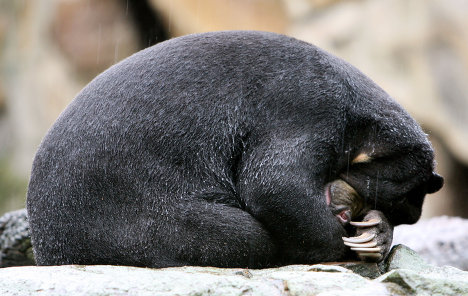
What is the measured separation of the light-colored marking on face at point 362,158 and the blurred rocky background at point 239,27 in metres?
7.40

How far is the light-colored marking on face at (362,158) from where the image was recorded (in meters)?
4.97

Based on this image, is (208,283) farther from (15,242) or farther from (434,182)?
(15,242)

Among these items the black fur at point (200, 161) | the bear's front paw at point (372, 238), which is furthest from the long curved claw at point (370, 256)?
the black fur at point (200, 161)

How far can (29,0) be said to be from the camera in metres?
15.2

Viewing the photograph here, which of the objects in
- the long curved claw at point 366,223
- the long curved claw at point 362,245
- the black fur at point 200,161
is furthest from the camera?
the long curved claw at point 366,223

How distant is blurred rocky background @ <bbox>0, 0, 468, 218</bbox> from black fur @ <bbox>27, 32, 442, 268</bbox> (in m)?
7.67

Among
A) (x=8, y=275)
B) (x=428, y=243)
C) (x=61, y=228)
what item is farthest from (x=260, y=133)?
(x=428, y=243)

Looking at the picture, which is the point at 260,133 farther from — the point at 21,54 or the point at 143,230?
the point at 21,54

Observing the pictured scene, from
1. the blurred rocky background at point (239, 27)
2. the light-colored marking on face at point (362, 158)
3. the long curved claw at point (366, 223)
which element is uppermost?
the blurred rocky background at point (239, 27)

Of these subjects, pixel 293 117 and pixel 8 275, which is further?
pixel 293 117

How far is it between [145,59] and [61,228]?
1223mm

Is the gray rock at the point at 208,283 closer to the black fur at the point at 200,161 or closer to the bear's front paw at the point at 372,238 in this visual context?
the black fur at the point at 200,161

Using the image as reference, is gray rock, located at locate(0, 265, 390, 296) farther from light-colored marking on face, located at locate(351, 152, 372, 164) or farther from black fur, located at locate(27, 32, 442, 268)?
light-colored marking on face, located at locate(351, 152, 372, 164)

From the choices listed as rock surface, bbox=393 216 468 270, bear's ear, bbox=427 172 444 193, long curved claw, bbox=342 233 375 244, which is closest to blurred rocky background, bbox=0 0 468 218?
rock surface, bbox=393 216 468 270
